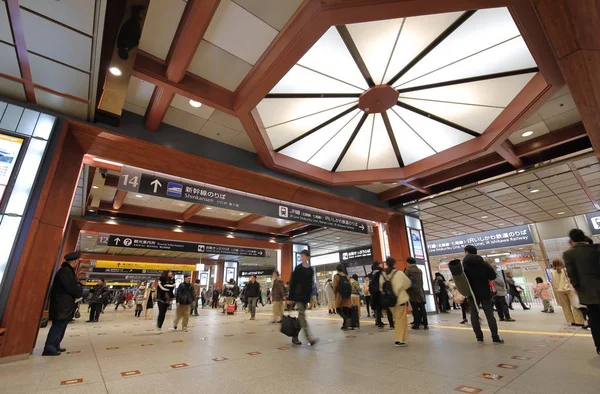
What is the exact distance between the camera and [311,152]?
24.1 ft

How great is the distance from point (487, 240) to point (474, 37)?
14.0m

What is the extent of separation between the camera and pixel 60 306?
435 cm

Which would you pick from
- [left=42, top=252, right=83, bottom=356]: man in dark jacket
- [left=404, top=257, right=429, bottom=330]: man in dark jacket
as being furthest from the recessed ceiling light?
[left=404, top=257, right=429, bottom=330]: man in dark jacket

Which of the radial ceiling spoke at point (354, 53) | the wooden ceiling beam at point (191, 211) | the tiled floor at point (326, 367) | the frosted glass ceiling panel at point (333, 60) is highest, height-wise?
the radial ceiling spoke at point (354, 53)

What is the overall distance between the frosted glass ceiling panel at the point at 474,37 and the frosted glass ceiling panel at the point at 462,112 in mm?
1082

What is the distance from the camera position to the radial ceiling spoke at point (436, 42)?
13.1 feet

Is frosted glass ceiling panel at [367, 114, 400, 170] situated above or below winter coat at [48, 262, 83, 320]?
above

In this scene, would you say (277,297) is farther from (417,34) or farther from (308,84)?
(417,34)

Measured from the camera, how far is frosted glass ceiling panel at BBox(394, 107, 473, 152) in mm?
6241

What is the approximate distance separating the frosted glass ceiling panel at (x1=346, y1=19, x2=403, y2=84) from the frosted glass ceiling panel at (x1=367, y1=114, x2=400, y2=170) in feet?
5.22

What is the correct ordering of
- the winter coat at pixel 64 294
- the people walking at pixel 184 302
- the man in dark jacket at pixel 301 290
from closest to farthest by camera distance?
the winter coat at pixel 64 294 → the man in dark jacket at pixel 301 290 → the people walking at pixel 184 302

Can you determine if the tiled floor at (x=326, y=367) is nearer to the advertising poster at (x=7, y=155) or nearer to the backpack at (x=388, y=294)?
the backpack at (x=388, y=294)

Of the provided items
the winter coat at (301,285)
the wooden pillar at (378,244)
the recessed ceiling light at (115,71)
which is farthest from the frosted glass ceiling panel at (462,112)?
the wooden pillar at (378,244)

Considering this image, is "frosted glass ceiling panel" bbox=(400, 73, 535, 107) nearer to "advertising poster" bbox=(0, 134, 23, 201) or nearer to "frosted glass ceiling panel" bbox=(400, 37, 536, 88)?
"frosted glass ceiling panel" bbox=(400, 37, 536, 88)
